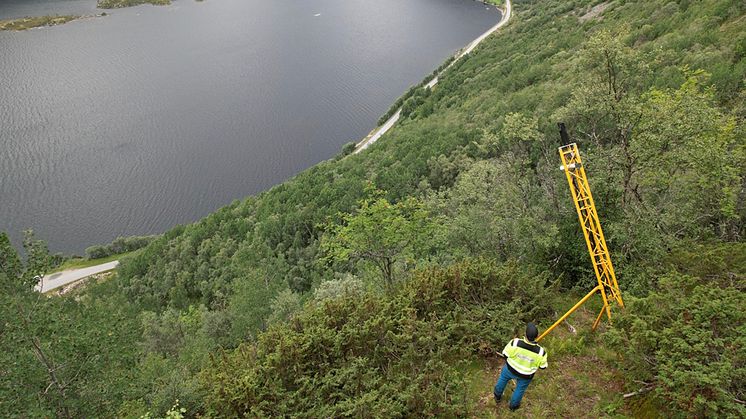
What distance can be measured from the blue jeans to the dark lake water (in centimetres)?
5613

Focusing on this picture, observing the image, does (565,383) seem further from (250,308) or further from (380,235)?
(250,308)

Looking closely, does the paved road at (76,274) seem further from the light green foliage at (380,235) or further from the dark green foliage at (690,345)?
the dark green foliage at (690,345)

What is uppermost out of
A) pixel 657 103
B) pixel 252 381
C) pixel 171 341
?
pixel 657 103

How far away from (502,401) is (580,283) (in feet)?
15.0

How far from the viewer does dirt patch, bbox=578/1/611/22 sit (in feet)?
208

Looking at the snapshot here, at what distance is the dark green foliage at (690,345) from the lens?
6191mm

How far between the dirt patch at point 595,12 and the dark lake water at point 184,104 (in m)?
30.2

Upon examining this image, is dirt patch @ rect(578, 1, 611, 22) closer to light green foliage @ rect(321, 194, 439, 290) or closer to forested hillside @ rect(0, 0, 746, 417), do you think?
forested hillside @ rect(0, 0, 746, 417)

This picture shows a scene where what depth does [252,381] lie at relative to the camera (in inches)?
356

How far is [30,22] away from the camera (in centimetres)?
12900

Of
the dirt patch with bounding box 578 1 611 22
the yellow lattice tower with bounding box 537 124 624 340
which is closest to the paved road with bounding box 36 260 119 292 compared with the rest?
the yellow lattice tower with bounding box 537 124 624 340

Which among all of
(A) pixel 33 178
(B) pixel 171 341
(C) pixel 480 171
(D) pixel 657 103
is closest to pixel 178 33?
(A) pixel 33 178

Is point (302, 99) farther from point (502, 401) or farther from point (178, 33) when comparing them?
point (502, 401)

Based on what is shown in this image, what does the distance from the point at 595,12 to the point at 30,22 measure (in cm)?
14937
